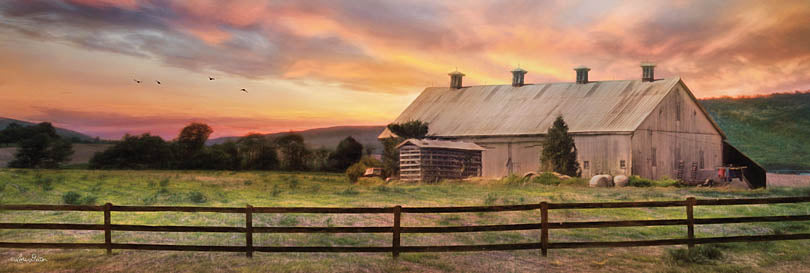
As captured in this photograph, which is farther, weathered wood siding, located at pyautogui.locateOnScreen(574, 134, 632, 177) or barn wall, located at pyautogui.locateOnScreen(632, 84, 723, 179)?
barn wall, located at pyautogui.locateOnScreen(632, 84, 723, 179)

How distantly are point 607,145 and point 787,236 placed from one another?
2854cm

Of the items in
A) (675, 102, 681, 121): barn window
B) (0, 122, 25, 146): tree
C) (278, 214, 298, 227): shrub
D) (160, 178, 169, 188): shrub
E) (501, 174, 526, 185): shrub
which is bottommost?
(278, 214, 298, 227): shrub

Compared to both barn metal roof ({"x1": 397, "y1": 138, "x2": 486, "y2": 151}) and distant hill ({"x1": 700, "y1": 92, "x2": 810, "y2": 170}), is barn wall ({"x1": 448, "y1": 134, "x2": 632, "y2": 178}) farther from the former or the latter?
distant hill ({"x1": 700, "y1": 92, "x2": 810, "y2": 170})

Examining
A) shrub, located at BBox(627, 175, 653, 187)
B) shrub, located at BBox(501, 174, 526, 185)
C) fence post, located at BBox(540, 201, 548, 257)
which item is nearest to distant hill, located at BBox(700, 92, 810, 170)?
shrub, located at BBox(627, 175, 653, 187)

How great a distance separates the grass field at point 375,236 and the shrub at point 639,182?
5.38 m

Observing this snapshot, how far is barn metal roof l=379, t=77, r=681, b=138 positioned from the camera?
44812 millimetres

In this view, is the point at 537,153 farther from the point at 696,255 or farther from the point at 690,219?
the point at 696,255

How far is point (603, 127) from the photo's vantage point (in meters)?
43.8

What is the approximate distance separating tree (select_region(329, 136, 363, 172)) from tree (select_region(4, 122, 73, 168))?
21.1 meters

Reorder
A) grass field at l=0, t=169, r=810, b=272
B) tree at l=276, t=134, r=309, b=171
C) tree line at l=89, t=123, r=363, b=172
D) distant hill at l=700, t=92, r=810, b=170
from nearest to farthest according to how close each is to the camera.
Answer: grass field at l=0, t=169, r=810, b=272
tree line at l=89, t=123, r=363, b=172
tree at l=276, t=134, r=309, b=171
distant hill at l=700, t=92, r=810, b=170

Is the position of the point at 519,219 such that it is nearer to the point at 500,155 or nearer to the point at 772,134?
the point at 500,155

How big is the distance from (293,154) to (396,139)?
583 inches

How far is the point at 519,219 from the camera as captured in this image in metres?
22.0
